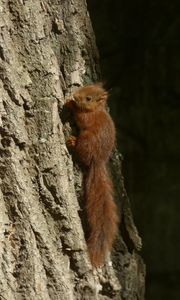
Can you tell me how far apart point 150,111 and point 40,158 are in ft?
6.05

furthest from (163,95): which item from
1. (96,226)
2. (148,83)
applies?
(96,226)

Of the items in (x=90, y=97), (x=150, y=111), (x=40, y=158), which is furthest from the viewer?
(x=150, y=111)

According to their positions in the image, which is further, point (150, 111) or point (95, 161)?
point (150, 111)

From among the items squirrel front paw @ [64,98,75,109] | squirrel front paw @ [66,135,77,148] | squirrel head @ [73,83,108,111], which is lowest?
Result: squirrel front paw @ [66,135,77,148]

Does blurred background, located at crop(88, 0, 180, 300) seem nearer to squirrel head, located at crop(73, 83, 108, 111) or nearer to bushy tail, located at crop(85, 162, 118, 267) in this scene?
squirrel head, located at crop(73, 83, 108, 111)

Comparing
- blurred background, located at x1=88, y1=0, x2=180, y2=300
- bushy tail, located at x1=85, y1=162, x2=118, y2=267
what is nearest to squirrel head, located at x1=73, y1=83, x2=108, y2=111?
bushy tail, located at x1=85, y1=162, x2=118, y2=267

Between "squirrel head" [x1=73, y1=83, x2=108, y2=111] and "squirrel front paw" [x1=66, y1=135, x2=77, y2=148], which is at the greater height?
"squirrel head" [x1=73, y1=83, x2=108, y2=111]

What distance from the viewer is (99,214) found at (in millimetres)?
1967

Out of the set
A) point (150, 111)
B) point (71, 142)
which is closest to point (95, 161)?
point (71, 142)

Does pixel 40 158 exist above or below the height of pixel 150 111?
below

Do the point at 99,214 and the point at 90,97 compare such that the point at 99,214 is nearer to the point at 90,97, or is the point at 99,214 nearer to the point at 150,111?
the point at 90,97

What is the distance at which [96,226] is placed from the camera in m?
1.95

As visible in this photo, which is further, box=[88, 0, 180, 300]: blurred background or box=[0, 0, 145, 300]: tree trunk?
box=[88, 0, 180, 300]: blurred background

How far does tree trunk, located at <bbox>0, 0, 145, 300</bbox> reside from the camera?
1807 millimetres
